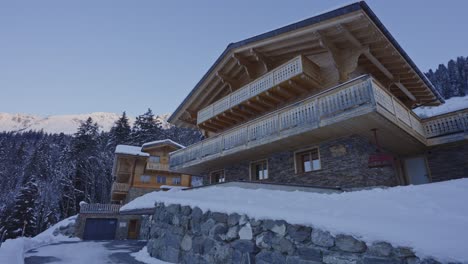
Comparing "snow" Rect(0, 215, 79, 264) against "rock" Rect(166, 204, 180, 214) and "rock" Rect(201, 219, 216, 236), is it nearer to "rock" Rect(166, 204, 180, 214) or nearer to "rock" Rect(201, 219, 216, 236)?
"rock" Rect(166, 204, 180, 214)

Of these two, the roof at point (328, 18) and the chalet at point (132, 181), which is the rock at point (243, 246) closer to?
the roof at point (328, 18)

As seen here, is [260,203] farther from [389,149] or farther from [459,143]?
[459,143]

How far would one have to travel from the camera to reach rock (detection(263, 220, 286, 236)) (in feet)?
18.4

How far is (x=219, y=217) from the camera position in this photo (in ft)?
25.0

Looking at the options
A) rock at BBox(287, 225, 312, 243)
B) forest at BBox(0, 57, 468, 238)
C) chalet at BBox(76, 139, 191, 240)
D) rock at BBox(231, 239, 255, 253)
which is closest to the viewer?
rock at BBox(287, 225, 312, 243)

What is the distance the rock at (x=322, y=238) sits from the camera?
468 cm

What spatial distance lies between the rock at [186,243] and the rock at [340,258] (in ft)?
17.1

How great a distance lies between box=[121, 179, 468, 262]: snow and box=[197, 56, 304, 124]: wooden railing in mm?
7550

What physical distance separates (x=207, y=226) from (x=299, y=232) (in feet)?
11.7

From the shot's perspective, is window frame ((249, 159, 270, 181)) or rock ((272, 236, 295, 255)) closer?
rock ((272, 236, 295, 255))

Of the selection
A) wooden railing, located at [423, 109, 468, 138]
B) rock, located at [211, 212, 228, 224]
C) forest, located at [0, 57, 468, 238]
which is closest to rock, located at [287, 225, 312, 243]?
rock, located at [211, 212, 228, 224]

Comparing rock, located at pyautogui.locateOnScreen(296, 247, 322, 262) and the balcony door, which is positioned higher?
the balcony door

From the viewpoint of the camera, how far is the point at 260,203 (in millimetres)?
6910

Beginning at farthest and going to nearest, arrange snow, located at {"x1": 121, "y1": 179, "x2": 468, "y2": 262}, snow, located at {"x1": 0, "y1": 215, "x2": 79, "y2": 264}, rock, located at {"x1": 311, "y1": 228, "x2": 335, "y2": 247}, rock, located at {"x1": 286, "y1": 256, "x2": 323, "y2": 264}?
1. snow, located at {"x1": 0, "y1": 215, "x2": 79, "y2": 264}
2. rock, located at {"x1": 286, "y1": 256, "x2": 323, "y2": 264}
3. rock, located at {"x1": 311, "y1": 228, "x2": 335, "y2": 247}
4. snow, located at {"x1": 121, "y1": 179, "x2": 468, "y2": 262}
